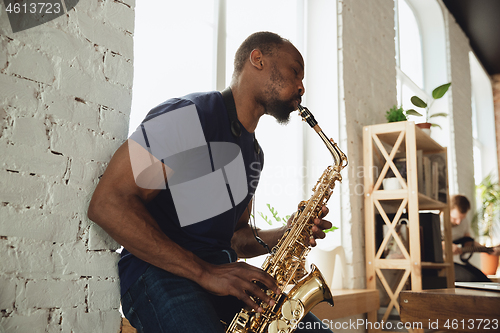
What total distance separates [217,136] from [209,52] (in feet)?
4.29

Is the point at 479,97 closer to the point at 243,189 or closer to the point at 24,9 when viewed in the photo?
the point at 243,189

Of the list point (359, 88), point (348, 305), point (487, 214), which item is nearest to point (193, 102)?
point (348, 305)

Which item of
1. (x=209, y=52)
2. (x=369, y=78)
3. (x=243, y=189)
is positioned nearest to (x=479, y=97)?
(x=369, y=78)

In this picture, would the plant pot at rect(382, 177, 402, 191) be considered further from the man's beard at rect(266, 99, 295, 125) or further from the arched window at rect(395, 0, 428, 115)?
the arched window at rect(395, 0, 428, 115)

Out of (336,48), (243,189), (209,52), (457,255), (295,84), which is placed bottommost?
(457,255)

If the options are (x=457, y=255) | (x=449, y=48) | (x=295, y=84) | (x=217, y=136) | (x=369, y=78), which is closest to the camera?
(x=217, y=136)

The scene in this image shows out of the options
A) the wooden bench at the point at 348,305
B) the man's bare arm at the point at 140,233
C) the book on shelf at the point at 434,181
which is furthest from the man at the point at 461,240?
the man's bare arm at the point at 140,233

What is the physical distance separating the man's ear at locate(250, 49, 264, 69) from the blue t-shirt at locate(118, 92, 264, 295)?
10.2 inches

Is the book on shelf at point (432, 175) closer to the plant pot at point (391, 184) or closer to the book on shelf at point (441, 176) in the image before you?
the book on shelf at point (441, 176)

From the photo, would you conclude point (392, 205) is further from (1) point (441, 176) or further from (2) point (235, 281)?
(2) point (235, 281)

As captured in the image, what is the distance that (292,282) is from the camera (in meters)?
1.79

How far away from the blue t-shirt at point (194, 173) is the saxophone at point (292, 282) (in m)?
0.27

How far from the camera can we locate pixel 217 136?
1580 millimetres

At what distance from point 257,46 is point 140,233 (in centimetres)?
102
